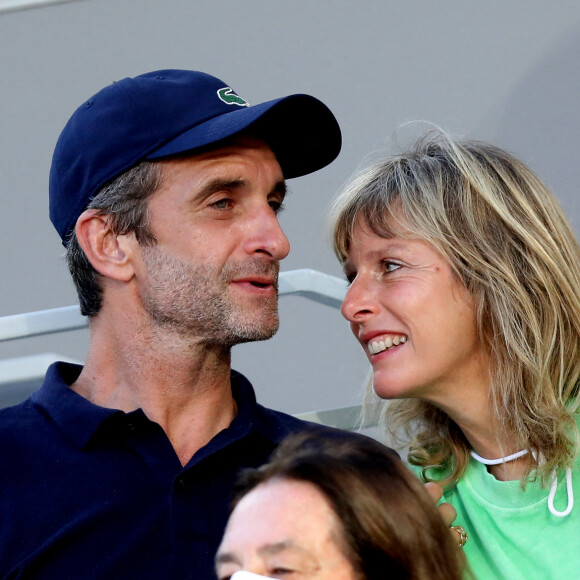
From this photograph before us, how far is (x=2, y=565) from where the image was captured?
6.02ft

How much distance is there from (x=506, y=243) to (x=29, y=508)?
3.42ft

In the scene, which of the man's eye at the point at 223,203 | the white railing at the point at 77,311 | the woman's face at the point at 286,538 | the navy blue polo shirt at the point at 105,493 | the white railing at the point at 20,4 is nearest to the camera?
the woman's face at the point at 286,538

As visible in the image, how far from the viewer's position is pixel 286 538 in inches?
53.2

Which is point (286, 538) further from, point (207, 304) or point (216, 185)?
point (216, 185)

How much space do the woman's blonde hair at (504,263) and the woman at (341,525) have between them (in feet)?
2.18

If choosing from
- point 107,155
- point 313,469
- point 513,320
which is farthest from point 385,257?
point 313,469

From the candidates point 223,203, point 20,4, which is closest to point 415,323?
point 223,203

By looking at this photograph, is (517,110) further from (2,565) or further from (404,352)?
(2,565)

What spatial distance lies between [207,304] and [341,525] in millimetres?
851

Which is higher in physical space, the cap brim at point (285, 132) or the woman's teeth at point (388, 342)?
the cap brim at point (285, 132)

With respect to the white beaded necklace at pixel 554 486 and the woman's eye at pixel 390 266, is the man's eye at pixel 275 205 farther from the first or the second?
the white beaded necklace at pixel 554 486

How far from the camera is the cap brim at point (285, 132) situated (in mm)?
2143

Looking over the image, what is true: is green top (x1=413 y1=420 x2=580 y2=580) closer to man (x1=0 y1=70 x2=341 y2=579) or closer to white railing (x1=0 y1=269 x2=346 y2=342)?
man (x1=0 y1=70 x2=341 y2=579)

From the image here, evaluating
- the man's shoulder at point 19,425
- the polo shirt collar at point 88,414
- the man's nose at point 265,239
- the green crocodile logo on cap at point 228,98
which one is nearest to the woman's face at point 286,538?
the polo shirt collar at point 88,414
